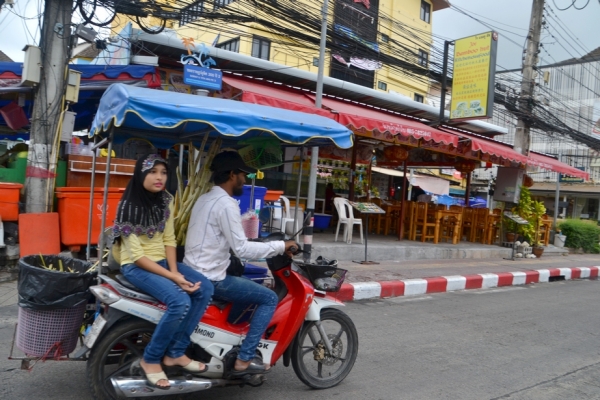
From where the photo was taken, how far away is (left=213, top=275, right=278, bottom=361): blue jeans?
301cm

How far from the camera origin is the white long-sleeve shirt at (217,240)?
2945mm

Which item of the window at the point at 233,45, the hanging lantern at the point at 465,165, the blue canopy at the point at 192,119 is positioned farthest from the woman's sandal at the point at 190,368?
the window at the point at 233,45

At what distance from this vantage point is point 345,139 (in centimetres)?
373

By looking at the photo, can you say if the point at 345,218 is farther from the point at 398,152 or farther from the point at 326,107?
the point at 398,152

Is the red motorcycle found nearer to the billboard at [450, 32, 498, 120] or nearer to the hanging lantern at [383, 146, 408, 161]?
the hanging lantern at [383, 146, 408, 161]

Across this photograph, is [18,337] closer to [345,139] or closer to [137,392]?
[137,392]

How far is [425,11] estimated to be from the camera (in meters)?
24.7

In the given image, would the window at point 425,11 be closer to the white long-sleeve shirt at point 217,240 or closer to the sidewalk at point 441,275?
the sidewalk at point 441,275

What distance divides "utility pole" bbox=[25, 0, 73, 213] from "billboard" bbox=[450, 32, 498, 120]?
851 cm

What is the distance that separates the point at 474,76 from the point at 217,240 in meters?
10.1

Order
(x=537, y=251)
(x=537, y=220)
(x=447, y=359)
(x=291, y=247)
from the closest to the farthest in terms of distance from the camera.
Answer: (x=291, y=247)
(x=447, y=359)
(x=537, y=251)
(x=537, y=220)

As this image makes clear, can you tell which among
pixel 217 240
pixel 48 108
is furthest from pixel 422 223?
pixel 217 240

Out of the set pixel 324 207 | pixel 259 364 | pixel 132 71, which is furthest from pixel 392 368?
pixel 324 207

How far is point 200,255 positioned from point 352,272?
518 centimetres
